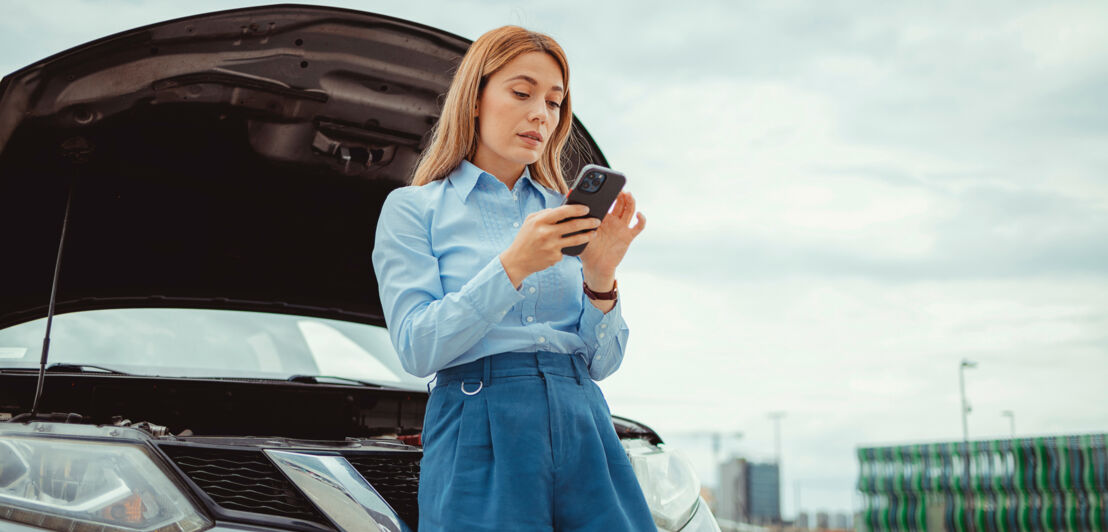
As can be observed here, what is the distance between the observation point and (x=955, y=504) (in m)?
52.3

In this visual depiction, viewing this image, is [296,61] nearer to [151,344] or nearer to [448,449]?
[151,344]

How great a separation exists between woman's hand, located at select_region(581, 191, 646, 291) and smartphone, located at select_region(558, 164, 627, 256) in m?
0.12

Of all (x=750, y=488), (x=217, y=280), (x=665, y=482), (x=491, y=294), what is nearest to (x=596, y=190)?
(x=491, y=294)

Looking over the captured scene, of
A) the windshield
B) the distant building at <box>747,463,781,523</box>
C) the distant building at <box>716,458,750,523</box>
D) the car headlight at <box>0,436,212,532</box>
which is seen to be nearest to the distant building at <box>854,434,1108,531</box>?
the distant building at <box>716,458,750,523</box>

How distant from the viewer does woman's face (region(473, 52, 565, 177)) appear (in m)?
1.74

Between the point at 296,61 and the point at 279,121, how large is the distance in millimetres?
246

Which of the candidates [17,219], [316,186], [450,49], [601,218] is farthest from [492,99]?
[17,219]

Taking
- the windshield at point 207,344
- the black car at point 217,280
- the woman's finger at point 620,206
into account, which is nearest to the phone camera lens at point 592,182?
the woman's finger at point 620,206

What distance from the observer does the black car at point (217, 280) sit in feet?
5.92

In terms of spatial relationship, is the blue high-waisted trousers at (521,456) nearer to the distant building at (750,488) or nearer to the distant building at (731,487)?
the distant building at (731,487)

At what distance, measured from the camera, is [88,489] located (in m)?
1.75

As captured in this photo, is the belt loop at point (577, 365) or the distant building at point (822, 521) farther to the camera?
the distant building at point (822, 521)

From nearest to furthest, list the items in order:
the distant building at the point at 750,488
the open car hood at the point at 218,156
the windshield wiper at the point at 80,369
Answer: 1. the windshield wiper at the point at 80,369
2. the open car hood at the point at 218,156
3. the distant building at the point at 750,488

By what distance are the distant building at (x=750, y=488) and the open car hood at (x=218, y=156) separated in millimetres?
91726
